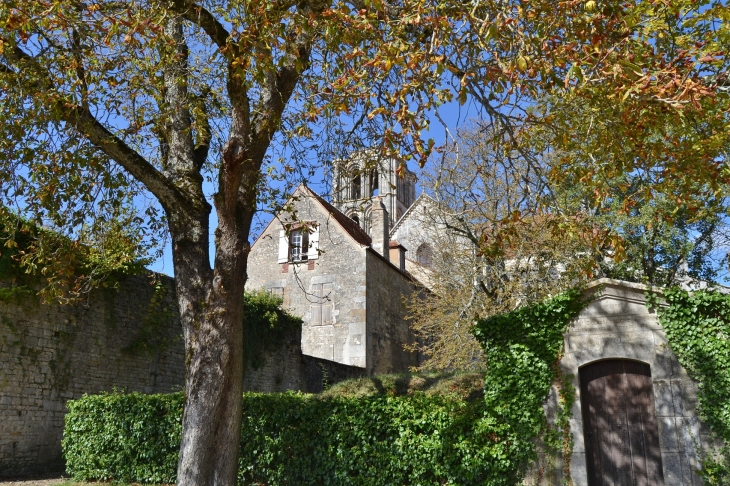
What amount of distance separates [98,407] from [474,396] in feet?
22.6

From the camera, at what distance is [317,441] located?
974cm

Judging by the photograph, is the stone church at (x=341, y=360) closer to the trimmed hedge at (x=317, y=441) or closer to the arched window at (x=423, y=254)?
the trimmed hedge at (x=317, y=441)

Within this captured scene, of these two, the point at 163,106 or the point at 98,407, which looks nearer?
the point at 163,106

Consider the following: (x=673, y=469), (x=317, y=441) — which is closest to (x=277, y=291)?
(x=317, y=441)

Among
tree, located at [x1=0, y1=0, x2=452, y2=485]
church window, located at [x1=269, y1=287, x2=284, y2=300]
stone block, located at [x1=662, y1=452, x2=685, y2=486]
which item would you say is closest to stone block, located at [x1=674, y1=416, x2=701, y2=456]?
stone block, located at [x1=662, y1=452, x2=685, y2=486]


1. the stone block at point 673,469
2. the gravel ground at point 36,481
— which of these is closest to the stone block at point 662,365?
the stone block at point 673,469

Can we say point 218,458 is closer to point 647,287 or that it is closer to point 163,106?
point 163,106

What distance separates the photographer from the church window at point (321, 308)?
20.7 metres

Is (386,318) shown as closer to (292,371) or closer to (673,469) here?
(292,371)

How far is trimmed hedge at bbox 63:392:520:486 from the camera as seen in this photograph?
8.91m

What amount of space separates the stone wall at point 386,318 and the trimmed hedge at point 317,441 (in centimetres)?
996

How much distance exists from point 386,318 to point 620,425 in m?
13.2

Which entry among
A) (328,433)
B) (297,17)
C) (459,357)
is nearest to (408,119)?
(297,17)

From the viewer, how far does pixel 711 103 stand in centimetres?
672
